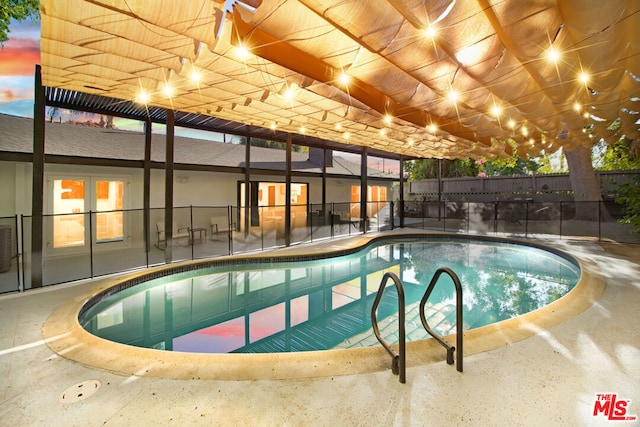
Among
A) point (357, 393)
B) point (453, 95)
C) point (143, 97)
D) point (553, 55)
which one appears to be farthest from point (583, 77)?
point (143, 97)

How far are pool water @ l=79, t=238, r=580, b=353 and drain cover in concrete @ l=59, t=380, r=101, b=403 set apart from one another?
1769 mm

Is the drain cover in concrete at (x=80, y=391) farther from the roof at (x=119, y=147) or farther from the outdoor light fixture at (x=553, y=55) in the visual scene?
the roof at (x=119, y=147)

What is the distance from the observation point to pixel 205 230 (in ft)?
32.1

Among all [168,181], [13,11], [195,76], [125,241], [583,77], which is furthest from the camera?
[125,241]

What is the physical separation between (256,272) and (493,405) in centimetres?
587

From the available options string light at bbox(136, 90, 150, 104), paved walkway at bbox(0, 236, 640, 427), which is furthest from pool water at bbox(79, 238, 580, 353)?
string light at bbox(136, 90, 150, 104)

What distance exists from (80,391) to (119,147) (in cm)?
940

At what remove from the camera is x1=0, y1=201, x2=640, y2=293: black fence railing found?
6.52m

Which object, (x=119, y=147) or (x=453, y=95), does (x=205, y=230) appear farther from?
(x=453, y=95)

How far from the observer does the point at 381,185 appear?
60.9 feet

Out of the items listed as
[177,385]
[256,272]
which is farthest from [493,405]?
[256,272]

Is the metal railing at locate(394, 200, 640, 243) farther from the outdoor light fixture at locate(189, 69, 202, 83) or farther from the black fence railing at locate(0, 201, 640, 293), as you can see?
the outdoor light fixture at locate(189, 69, 202, 83)

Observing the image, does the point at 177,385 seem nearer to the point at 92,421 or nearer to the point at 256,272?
the point at 92,421

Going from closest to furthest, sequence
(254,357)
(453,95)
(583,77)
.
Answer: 1. (254,357)
2. (583,77)
3. (453,95)
